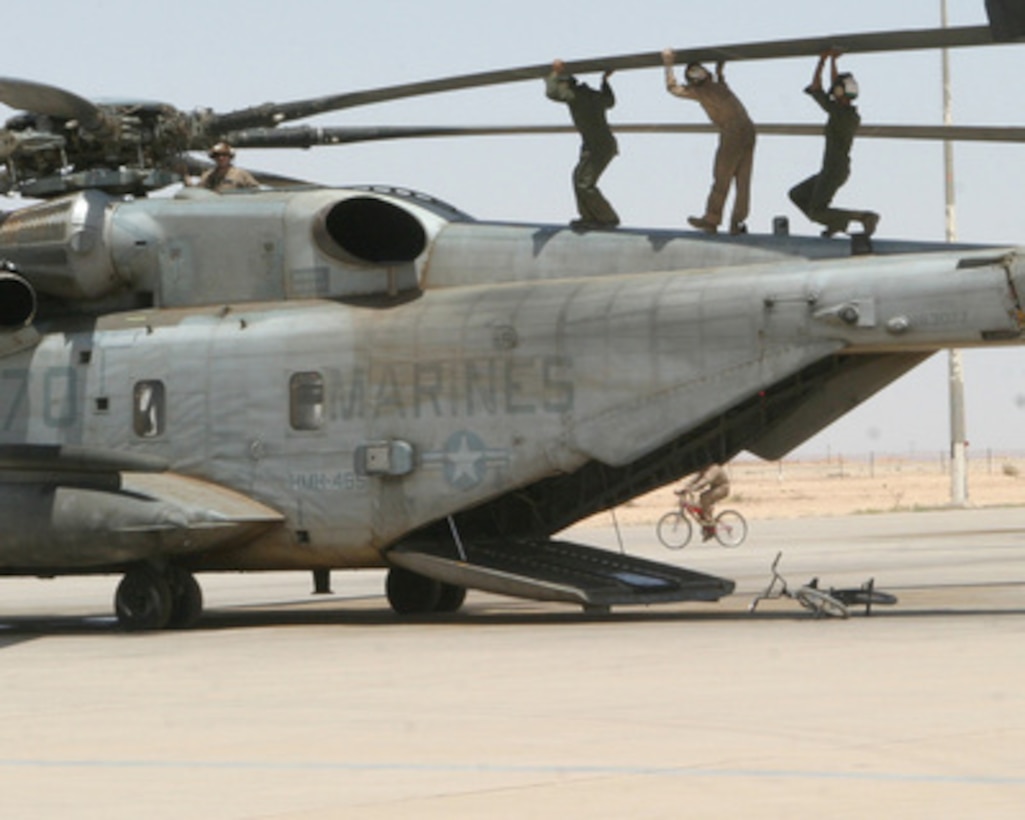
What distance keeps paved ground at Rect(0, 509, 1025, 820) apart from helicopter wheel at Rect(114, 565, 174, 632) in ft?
0.84

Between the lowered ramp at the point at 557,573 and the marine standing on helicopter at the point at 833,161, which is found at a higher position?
the marine standing on helicopter at the point at 833,161

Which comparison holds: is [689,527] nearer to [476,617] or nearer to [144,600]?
[476,617]

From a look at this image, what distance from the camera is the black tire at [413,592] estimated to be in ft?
70.6

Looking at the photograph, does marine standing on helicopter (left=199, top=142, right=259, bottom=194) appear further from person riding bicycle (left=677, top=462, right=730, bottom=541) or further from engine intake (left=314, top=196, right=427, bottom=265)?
person riding bicycle (left=677, top=462, right=730, bottom=541)

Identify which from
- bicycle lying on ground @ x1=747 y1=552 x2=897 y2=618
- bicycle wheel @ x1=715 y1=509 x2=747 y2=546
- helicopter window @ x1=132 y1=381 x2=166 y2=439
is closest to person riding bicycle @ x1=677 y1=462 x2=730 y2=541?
bicycle wheel @ x1=715 y1=509 x2=747 y2=546

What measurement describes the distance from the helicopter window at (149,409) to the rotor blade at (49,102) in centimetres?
254

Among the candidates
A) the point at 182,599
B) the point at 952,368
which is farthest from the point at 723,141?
the point at 952,368

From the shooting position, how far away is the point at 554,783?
9203mm

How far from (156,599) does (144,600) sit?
0.13 metres

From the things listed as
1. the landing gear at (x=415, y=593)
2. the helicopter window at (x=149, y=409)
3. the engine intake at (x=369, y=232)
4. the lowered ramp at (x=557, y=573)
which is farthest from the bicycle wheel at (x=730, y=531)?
the helicopter window at (x=149, y=409)

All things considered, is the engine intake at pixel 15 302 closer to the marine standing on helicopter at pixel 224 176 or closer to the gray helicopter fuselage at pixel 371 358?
the gray helicopter fuselage at pixel 371 358

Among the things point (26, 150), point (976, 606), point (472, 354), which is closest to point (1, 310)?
point (26, 150)

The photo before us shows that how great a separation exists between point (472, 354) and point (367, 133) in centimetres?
242

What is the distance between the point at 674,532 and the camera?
4288 cm
